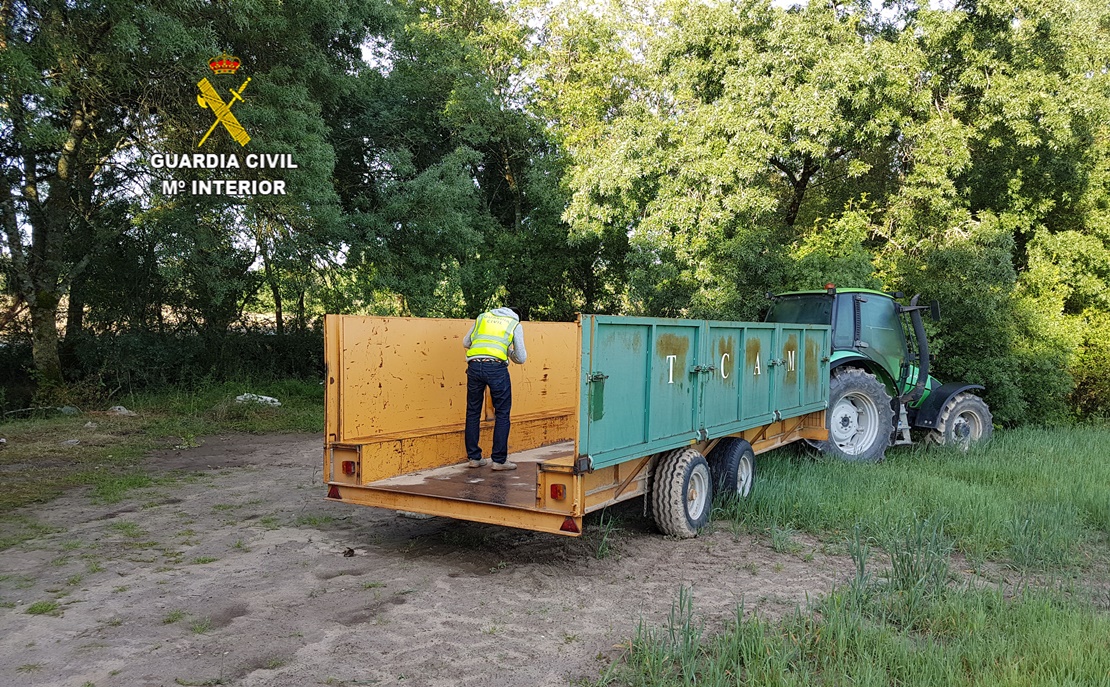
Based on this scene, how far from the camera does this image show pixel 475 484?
5730 millimetres

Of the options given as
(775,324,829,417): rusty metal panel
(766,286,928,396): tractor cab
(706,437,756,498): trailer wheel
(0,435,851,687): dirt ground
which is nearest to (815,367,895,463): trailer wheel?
(766,286,928,396): tractor cab

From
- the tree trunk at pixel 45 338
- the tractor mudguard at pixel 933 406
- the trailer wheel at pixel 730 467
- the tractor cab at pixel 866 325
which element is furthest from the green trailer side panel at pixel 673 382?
the tree trunk at pixel 45 338

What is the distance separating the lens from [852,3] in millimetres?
13586

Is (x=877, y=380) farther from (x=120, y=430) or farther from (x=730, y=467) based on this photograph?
(x=120, y=430)

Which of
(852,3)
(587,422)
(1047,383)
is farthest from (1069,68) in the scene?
(587,422)

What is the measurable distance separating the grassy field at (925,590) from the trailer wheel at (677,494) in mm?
507

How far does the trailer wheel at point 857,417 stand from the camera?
28.5ft

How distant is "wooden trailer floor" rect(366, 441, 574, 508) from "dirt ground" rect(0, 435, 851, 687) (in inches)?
18.7

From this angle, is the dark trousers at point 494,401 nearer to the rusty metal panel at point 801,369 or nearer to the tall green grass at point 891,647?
the tall green grass at point 891,647

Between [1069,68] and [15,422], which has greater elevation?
[1069,68]

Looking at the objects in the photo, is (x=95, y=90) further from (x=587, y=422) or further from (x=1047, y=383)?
(x=1047, y=383)

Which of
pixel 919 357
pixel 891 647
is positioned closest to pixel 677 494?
pixel 891 647

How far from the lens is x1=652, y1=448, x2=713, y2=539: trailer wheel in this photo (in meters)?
5.65

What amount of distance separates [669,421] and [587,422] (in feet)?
3.65
